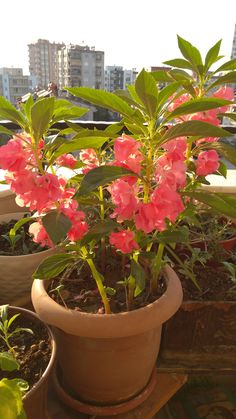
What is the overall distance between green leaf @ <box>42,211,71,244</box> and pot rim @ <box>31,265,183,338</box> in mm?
217

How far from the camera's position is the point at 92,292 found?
85 cm

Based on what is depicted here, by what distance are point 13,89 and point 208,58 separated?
2690cm

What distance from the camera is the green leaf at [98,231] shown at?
67cm

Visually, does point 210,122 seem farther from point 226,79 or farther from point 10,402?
point 10,402

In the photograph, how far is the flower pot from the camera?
0.96 metres

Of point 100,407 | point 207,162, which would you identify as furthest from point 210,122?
point 100,407

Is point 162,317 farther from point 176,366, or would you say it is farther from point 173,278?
point 176,366

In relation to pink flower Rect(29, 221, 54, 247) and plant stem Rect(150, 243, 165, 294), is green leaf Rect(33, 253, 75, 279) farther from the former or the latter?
plant stem Rect(150, 243, 165, 294)

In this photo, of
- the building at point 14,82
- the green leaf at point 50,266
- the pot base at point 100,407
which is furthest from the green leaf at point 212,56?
the building at point 14,82

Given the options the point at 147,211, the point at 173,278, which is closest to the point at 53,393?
the point at 173,278

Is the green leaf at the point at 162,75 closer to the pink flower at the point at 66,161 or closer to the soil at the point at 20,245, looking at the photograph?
the pink flower at the point at 66,161

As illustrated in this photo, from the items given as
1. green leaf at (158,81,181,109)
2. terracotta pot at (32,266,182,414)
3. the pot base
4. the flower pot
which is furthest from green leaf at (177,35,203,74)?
the pot base

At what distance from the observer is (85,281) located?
2.99 feet

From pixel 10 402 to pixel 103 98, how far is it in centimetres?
50
